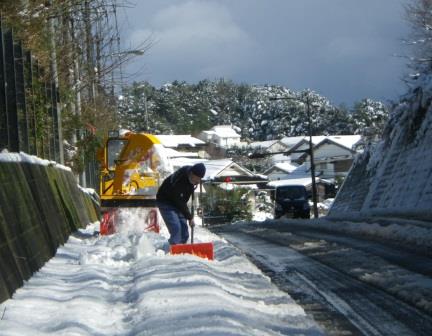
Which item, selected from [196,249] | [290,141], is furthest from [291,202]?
[290,141]

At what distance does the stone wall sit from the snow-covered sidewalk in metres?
11.7

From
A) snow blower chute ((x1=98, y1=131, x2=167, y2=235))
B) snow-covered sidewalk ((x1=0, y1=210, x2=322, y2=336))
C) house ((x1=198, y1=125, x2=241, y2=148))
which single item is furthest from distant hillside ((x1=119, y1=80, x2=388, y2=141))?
snow-covered sidewalk ((x1=0, y1=210, x2=322, y2=336))

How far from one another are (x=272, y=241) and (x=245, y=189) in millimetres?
47296

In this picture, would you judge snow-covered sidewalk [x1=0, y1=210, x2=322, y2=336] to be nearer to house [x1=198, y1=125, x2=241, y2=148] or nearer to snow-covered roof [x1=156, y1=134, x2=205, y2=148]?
snow-covered roof [x1=156, y1=134, x2=205, y2=148]

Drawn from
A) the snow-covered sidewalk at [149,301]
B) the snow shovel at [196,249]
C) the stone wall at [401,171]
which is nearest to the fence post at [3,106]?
the snow-covered sidewalk at [149,301]

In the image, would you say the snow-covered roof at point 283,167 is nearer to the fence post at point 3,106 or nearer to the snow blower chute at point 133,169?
the snow blower chute at point 133,169

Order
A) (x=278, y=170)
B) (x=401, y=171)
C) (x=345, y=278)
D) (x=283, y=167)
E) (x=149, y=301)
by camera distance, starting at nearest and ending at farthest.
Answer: (x=149, y=301) → (x=345, y=278) → (x=401, y=171) → (x=283, y=167) → (x=278, y=170)

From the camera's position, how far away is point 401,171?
101 feet

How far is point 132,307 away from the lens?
7.74 metres

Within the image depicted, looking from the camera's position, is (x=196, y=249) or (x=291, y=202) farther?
(x=291, y=202)

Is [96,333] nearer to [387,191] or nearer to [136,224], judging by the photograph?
[136,224]

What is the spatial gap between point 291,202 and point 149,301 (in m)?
38.8

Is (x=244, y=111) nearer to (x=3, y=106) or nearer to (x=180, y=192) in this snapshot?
(x=180, y=192)

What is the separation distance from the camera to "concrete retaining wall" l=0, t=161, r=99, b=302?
834cm
